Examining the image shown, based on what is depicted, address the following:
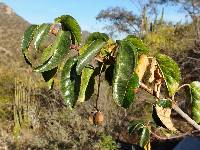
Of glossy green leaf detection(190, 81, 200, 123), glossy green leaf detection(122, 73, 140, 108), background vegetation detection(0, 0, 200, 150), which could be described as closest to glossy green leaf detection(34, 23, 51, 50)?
glossy green leaf detection(122, 73, 140, 108)

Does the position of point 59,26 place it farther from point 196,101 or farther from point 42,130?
point 42,130

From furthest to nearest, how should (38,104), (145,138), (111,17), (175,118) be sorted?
(111,17) → (175,118) → (38,104) → (145,138)

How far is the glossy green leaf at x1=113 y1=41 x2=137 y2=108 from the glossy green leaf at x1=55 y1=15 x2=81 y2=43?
14cm

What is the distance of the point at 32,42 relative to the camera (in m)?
1.06

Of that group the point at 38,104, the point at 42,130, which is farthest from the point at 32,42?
the point at 38,104

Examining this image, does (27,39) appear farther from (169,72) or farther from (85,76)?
(169,72)

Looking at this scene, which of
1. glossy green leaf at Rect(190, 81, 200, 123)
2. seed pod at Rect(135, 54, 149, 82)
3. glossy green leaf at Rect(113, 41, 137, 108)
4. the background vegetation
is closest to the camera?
glossy green leaf at Rect(113, 41, 137, 108)

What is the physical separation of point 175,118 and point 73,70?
34.3 ft

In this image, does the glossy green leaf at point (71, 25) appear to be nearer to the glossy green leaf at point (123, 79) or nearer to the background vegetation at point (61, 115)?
the glossy green leaf at point (123, 79)

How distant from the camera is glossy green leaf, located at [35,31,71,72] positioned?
3.21ft

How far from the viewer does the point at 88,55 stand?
923 millimetres

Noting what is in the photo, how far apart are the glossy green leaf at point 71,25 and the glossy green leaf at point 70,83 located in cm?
5

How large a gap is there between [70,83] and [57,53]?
70 millimetres

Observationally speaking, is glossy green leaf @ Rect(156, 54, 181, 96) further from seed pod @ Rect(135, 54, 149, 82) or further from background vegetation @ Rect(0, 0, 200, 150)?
Result: background vegetation @ Rect(0, 0, 200, 150)
